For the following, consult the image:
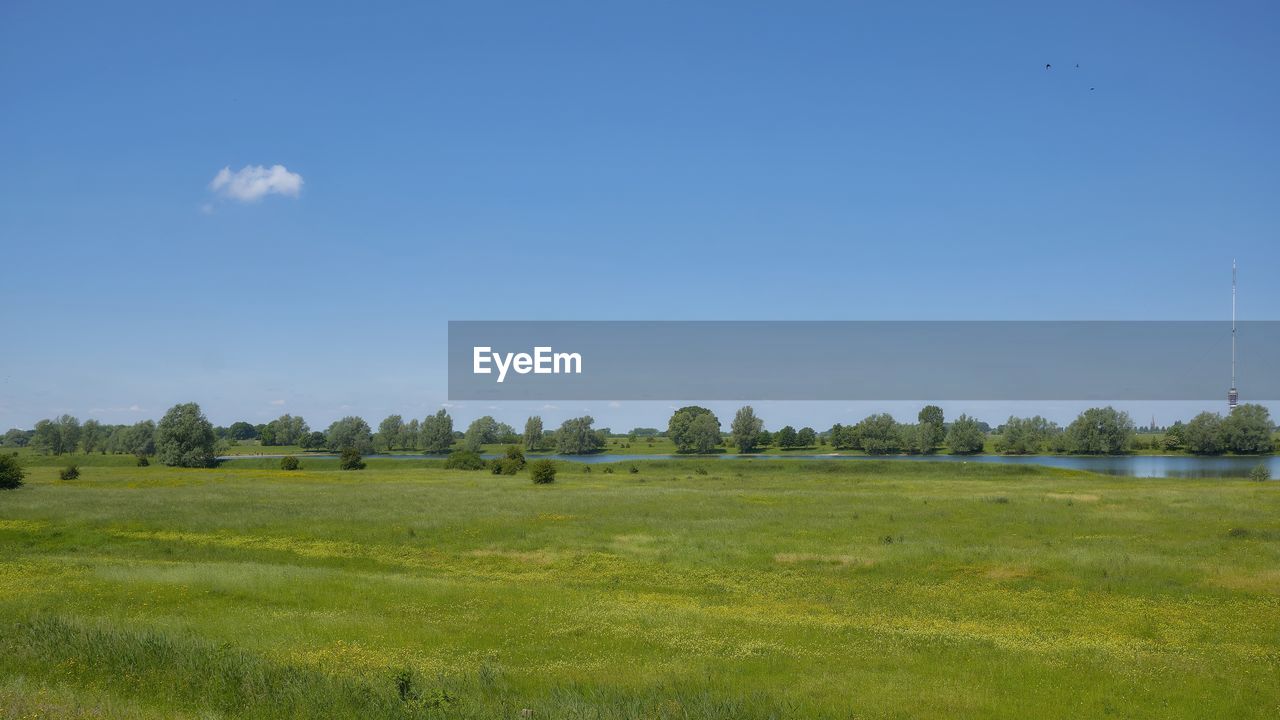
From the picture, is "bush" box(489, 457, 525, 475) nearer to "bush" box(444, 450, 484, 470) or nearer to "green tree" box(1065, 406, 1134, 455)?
"bush" box(444, 450, 484, 470)

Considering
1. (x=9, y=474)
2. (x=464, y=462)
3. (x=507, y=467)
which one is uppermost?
(x=9, y=474)

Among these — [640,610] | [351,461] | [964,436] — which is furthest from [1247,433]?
[640,610]

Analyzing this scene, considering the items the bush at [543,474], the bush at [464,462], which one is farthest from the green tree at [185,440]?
the bush at [543,474]

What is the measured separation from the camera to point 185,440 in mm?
116875

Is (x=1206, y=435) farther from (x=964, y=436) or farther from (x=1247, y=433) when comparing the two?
(x=964, y=436)

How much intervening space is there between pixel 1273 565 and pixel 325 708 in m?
34.3

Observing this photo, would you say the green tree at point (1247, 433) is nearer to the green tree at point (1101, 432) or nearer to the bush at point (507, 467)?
the green tree at point (1101, 432)

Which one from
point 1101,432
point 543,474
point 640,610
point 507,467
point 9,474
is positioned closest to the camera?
point 640,610

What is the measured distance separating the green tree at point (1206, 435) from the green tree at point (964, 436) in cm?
4040

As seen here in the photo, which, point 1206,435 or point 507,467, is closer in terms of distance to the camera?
point 507,467

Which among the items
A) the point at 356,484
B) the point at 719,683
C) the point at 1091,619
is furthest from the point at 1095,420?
the point at 719,683

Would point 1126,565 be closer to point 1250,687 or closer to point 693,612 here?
point 1250,687

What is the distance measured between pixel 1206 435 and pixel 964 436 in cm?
4594

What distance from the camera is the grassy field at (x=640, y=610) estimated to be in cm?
1548
